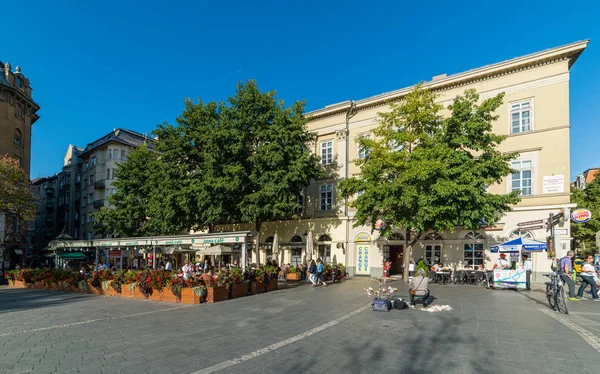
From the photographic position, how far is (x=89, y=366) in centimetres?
659

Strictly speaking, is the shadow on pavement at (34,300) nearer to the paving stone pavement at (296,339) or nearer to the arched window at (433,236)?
the paving stone pavement at (296,339)

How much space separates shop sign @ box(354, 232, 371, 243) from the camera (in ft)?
90.3

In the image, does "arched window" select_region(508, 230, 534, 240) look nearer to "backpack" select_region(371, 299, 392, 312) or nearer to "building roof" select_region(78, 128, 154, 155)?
"backpack" select_region(371, 299, 392, 312)

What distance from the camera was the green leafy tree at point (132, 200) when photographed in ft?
105

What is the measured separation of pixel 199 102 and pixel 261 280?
15.6 meters


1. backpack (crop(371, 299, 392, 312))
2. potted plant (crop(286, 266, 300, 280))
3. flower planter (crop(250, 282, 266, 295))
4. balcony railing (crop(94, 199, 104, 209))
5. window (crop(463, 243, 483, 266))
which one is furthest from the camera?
balcony railing (crop(94, 199, 104, 209))

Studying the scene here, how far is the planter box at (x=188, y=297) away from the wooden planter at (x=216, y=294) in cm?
50

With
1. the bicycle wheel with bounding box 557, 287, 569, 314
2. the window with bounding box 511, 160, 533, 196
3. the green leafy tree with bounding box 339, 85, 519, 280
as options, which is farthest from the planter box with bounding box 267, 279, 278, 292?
the window with bounding box 511, 160, 533, 196

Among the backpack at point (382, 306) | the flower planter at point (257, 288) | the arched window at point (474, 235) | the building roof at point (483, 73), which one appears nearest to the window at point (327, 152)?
the building roof at point (483, 73)

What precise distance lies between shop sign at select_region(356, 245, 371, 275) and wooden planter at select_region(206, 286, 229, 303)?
14.4m

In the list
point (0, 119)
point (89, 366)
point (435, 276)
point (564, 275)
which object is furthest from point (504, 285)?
point (0, 119)

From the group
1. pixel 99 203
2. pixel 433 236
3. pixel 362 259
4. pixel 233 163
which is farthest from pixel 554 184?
pixel 99 203

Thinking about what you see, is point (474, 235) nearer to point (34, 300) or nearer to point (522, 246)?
point (522, 246)

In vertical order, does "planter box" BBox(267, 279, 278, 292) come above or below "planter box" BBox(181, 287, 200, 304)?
below
